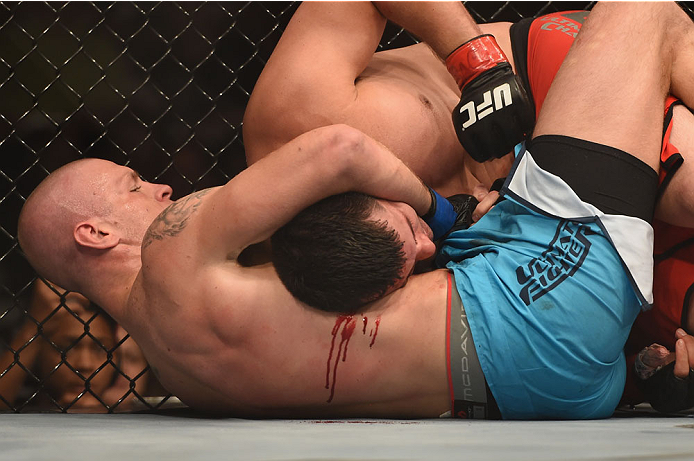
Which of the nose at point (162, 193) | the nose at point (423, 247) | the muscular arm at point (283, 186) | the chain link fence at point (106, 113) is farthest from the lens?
the chain link fence at point (106, 113)

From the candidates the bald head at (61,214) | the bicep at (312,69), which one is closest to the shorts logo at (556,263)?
the bicep at (312,69)

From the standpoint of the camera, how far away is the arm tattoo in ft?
3.82

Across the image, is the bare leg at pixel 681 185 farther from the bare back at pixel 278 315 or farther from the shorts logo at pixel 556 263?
the bare back at pixel 278 315

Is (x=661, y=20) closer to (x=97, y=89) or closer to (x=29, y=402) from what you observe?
(x=97, y=89)

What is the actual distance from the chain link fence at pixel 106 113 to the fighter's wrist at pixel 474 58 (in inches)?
32.7

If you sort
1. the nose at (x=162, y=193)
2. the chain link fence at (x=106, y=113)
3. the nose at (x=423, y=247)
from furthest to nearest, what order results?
the chain link fence at (x=106, y=113) → the nose at (x=162, y=193) → the nose at (x=423, y=247)

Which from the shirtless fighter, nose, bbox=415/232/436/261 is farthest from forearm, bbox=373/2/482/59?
nose, bbox=415/232/436/261

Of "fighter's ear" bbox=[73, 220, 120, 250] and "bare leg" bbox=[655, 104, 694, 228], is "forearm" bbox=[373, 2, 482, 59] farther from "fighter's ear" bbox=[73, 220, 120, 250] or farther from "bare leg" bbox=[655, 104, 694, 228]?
"fighter's ear" bbox=[73, 220, 120, 250]

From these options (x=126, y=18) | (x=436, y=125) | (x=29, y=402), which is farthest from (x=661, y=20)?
(x=29, y=402)

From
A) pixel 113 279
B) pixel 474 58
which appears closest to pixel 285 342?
pixel 113 279

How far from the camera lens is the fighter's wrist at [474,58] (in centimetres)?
136

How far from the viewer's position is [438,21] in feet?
4.61

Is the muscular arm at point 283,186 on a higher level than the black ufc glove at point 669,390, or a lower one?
higher

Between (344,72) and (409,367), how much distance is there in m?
0.66
